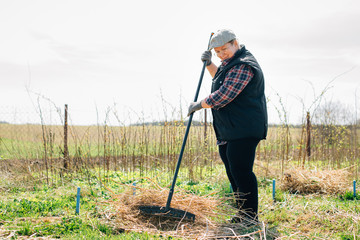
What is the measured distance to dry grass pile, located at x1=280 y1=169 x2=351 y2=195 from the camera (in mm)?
3667

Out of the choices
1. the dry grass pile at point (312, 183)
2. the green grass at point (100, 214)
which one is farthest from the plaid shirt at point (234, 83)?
the dry grass pile at point (312, 183)

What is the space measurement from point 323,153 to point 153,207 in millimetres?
3960

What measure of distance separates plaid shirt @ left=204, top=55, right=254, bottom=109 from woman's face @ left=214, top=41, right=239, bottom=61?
6.8 inches

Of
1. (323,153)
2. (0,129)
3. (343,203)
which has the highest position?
(0,129)

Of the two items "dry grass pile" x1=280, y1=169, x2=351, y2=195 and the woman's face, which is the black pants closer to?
the woman's face

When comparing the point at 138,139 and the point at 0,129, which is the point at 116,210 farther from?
the point at 0,129

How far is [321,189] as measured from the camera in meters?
3.71

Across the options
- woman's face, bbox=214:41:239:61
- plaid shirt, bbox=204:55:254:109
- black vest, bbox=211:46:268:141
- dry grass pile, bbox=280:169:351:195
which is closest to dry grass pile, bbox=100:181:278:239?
black vest, bbox=211:46:268:141

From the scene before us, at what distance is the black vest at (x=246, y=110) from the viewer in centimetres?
227

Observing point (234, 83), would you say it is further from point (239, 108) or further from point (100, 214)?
point (100, 214)

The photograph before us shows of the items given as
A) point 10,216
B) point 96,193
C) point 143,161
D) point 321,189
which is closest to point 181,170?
point 143,161

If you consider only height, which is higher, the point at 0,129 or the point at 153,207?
the point at 0,129

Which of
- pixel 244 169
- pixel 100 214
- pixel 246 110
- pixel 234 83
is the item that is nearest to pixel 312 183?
pixel 244 169

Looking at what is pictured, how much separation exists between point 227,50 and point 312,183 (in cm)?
233
